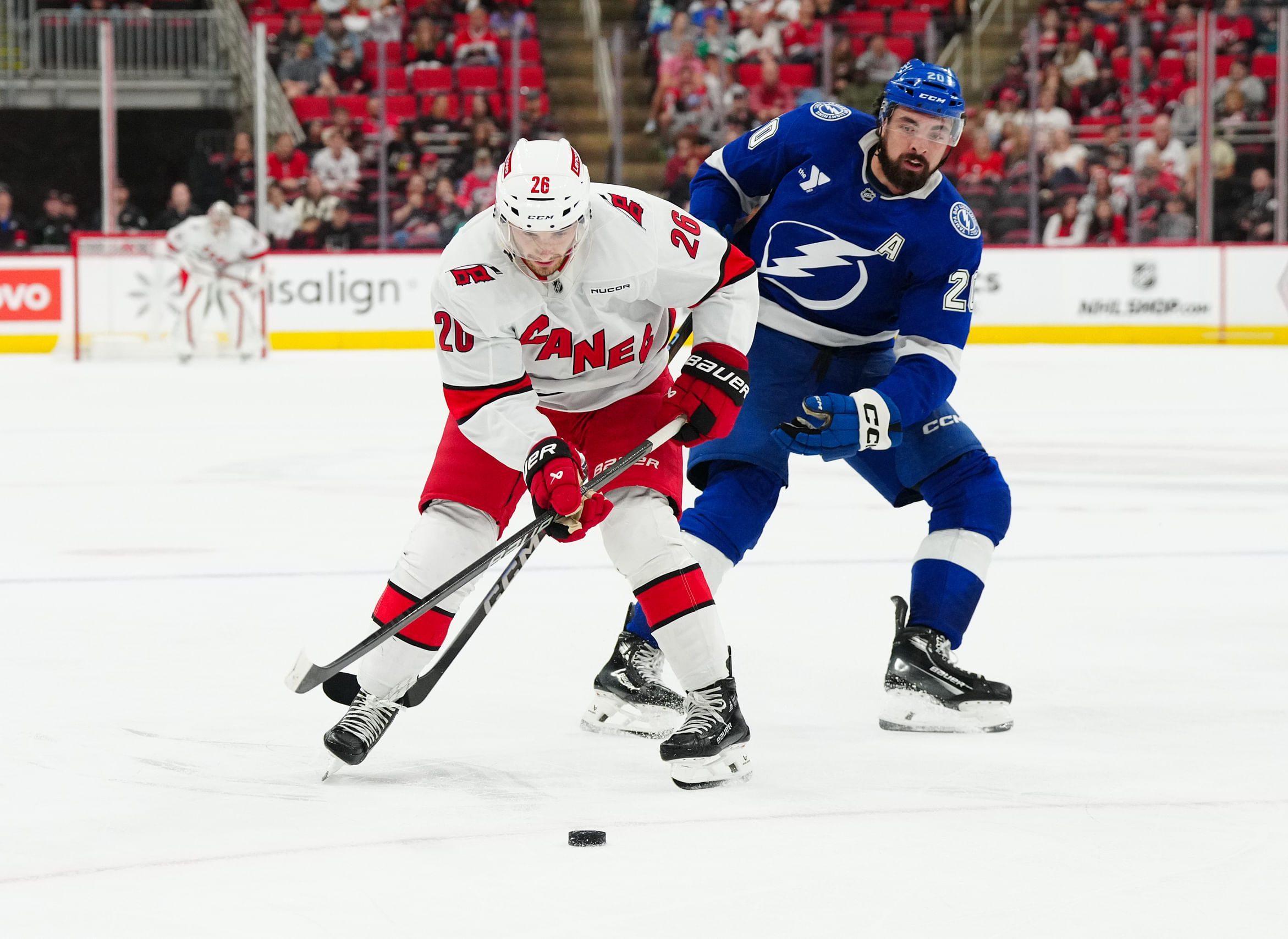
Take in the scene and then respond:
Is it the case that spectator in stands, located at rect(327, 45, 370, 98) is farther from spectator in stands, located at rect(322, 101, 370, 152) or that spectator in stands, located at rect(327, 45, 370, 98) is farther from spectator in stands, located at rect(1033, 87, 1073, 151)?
spectator in stands, located at rect(1033, 87, 1073, 151)

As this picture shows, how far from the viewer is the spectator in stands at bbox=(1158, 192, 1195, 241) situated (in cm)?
1197

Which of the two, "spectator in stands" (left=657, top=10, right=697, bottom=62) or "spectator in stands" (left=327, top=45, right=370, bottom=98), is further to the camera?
"spectator in stands" (left=657, top=10, right=697, bottom=62)

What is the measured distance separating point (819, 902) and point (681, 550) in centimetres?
76

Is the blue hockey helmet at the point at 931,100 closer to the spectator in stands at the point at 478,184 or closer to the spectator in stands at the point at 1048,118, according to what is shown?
the spectator in stands at the point at 478,184

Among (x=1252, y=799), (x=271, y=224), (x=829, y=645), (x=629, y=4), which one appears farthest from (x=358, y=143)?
(x=1252, y=799)

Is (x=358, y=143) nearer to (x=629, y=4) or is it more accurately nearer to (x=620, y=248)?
(x=629, y=4)

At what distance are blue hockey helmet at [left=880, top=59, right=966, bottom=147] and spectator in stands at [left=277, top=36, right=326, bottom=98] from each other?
10.9 metres

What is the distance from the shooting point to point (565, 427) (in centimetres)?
274

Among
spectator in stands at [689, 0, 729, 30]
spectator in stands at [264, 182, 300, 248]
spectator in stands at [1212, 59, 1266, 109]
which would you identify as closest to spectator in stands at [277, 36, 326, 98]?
spectator in stands at [264, 182, 300, 248]

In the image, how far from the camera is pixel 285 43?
44.1 feet

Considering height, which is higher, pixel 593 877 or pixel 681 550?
pixel 681 550

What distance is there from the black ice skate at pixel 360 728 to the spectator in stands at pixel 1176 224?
1044cm

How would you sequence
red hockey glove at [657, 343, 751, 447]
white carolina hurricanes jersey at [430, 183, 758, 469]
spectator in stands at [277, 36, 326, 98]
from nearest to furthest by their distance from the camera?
white carolina hurricanes jersey at [430, 183, 758, 469], red hockey glove at [657, 343, 751, 447], spectator in stands at [277, 36, 326, 98]

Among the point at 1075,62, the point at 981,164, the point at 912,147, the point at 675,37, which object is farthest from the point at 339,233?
the point at 912,147
